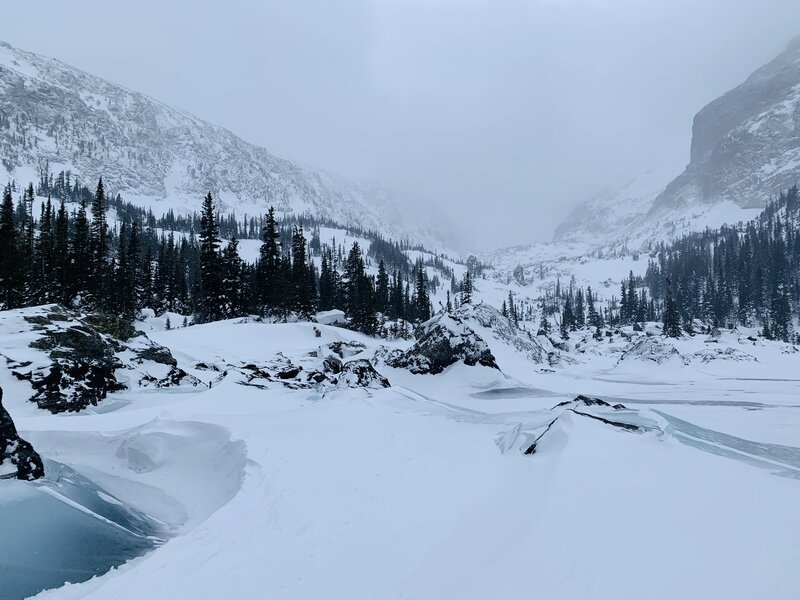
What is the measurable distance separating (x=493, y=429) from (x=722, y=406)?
1129cm

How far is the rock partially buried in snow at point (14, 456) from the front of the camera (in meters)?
5.60

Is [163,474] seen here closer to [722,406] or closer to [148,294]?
[722,406]

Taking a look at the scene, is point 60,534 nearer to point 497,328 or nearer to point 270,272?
point 497,328

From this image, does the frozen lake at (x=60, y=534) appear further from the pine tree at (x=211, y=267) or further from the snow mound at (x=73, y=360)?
the pine tree at (x=211, y=267)

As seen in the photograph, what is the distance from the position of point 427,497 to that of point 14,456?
5.63m

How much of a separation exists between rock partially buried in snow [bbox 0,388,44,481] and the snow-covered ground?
0.58 metres

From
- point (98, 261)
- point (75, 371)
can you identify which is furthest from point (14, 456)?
point (98, 261)

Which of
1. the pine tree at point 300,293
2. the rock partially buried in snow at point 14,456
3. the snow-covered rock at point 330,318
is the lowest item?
the rock partially buried in snow at point 14,456

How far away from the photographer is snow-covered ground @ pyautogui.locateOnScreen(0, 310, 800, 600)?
3.79m

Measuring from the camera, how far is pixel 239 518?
527 cm

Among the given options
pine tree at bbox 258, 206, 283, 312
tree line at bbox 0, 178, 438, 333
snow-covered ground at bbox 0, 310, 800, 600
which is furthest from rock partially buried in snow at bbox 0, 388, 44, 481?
pine tree at bbox 258, 206, 283, 312

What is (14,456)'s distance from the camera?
5734 mm

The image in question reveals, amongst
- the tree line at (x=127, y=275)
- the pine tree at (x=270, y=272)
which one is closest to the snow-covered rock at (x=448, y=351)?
the tree line at (x=127, y=275)

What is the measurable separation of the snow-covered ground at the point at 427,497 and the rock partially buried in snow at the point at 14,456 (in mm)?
580
